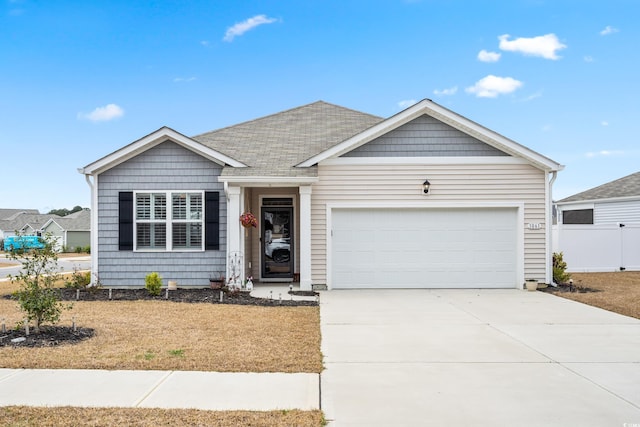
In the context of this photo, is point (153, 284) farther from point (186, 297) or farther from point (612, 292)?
point (612, 292)

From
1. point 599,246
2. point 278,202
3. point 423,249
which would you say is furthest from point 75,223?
point 599,246

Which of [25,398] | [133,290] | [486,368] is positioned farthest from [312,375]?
[133,290]

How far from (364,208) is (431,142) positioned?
235cm

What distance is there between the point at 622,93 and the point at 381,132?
9.61 meters

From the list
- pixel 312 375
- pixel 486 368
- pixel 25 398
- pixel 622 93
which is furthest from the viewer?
pixel 622 93

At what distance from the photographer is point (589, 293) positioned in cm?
1179

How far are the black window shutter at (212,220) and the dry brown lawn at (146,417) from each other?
7835mm

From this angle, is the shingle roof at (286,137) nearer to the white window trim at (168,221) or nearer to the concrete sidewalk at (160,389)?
the white window trim at (168,221)

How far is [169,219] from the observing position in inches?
474

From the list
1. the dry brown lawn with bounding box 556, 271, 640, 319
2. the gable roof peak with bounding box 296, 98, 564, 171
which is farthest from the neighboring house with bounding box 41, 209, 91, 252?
the dry brown lawn with bounding box 556, 271, 640, 319

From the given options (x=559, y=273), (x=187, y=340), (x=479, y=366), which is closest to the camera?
(x=479, y=366)

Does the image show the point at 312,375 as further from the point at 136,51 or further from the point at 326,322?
the point at 136,51

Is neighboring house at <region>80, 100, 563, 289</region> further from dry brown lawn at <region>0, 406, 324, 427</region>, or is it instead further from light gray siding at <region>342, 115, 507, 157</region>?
dry brown lawn at <region>0, 406, 324, 427</region>

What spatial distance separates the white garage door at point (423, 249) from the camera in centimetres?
1235
